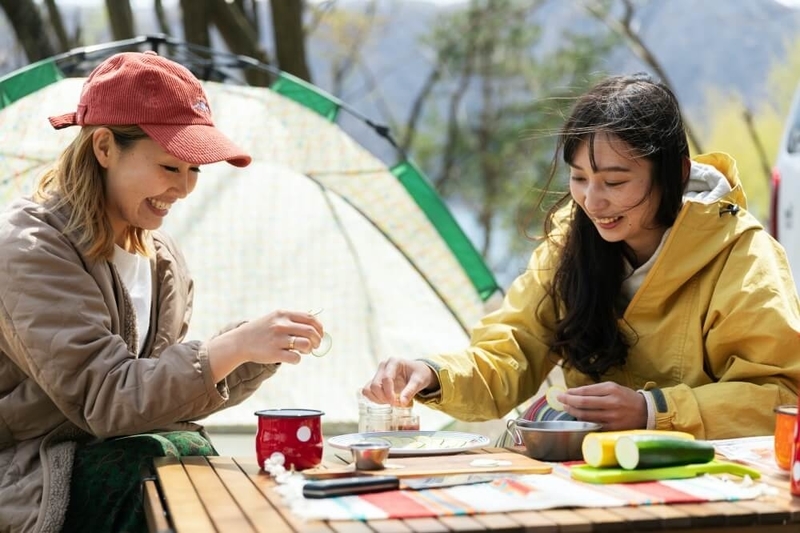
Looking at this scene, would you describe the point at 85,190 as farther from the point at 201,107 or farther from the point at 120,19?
the point at 120,19

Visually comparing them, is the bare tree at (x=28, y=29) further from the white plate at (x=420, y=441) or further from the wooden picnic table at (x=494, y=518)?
the wooden picnic table at (x=494, y=518)

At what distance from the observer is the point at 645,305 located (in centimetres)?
234

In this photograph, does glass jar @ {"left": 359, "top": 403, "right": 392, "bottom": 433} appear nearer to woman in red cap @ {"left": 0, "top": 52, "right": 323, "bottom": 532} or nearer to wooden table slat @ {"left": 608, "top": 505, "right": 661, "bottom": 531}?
woman in red cap @ {"left": 0, "top": 52, "right": 323, "bottom": 532}

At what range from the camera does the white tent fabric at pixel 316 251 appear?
12.0ft

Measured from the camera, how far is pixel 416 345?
12.2ft

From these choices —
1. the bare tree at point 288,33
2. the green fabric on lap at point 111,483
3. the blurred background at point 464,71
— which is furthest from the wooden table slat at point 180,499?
the bare tree at point 288,33

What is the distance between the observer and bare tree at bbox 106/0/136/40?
6.86m

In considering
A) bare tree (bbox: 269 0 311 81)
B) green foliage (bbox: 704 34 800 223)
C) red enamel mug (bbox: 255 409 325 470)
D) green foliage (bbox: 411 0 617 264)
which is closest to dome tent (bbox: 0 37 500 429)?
red enamel mug (bbox: 255 409 325 470)

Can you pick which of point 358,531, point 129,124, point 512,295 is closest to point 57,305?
point 129,124

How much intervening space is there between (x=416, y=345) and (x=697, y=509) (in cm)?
228

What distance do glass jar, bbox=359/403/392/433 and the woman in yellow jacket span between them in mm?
122

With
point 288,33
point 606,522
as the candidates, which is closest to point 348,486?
point 606,522

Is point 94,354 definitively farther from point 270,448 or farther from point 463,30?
point 463,30

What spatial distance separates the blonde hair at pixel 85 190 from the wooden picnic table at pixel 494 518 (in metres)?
0.62
